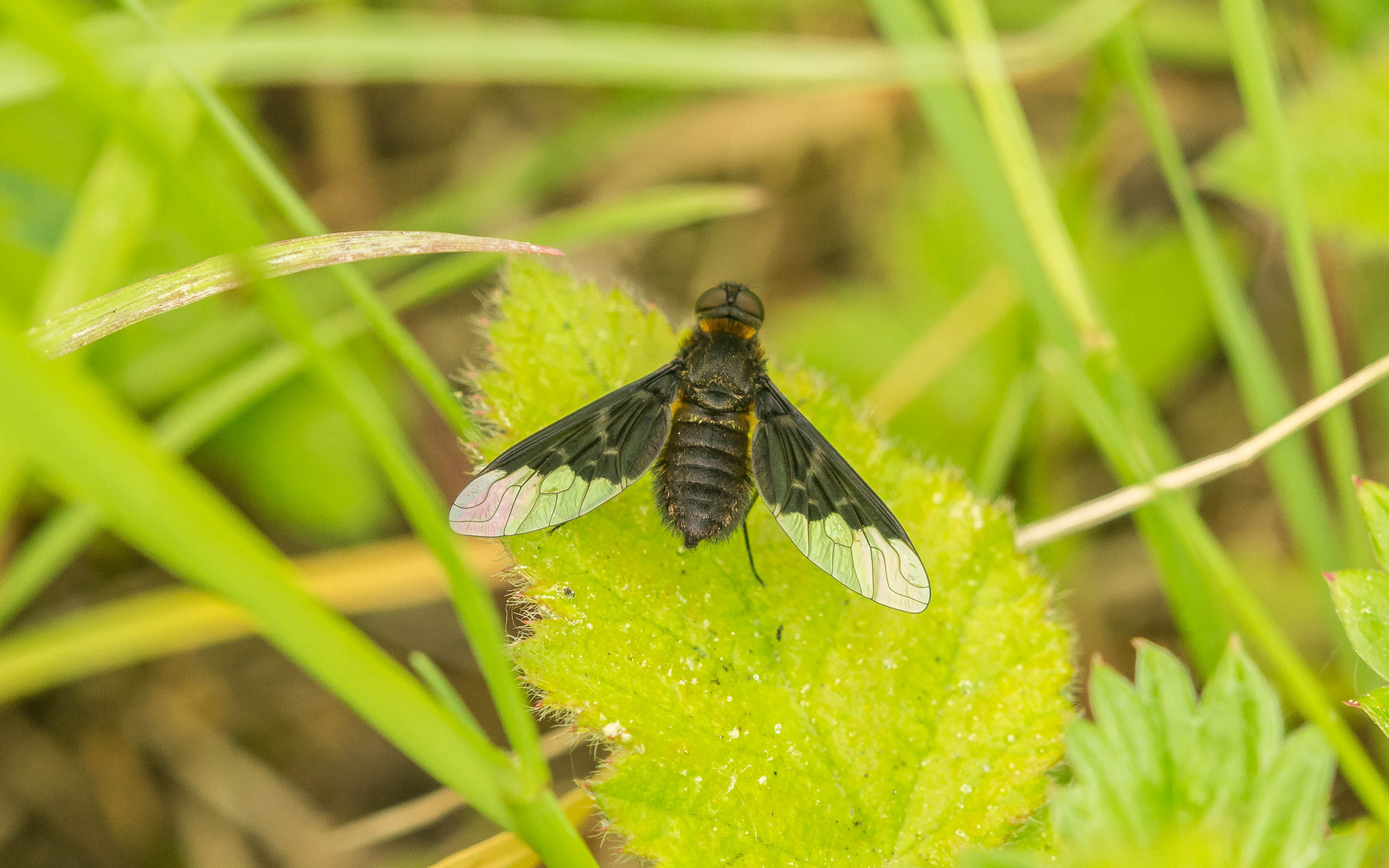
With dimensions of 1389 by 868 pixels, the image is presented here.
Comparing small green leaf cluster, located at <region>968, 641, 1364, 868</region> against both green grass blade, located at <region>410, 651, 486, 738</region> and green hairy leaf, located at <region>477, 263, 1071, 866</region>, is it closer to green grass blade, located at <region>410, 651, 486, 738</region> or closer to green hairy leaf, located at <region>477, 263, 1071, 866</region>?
green hairy leaf, located at <region>477, 263, 1071, 866</region>

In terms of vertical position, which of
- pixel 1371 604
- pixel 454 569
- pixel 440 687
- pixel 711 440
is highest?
pixel 711 440

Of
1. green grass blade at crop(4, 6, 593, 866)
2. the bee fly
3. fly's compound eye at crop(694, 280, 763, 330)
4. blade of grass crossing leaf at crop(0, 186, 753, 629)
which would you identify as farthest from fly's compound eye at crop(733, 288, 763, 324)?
green grass blade at crop(4, 6, 593, 866)

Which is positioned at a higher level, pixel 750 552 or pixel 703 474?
pixel 703 474

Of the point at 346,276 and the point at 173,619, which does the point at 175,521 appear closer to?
the point at 346,276

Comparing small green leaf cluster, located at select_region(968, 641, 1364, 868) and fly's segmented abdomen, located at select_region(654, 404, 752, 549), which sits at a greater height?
fly's segmented abdomen, located at select_region(654, 404, 752, 549)

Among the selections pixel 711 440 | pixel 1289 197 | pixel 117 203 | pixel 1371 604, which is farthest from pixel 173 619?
pixel 1289 197
